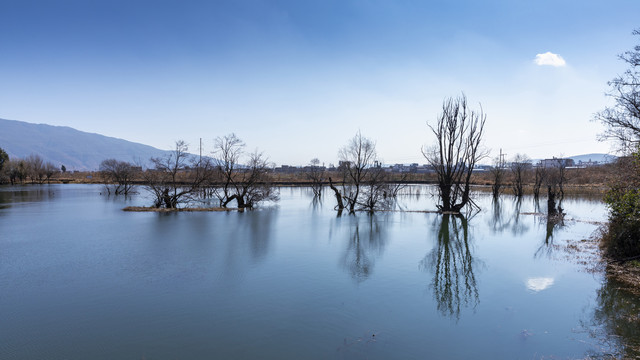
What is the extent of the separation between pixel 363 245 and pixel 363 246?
0.83ft

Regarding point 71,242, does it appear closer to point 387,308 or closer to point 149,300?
point 149,300

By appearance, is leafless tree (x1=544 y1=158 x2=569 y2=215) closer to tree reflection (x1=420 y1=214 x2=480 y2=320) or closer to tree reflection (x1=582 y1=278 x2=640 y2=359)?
tree reflection (x1=420 y1=214 x2=480 y2=320)

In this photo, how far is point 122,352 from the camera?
7.14 m

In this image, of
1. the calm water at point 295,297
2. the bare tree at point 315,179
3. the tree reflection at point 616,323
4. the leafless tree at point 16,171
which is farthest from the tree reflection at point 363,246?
the leafless tree at point 16,171

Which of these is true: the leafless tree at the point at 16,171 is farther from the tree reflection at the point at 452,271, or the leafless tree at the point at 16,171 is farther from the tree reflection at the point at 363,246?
the tree reflection at the point at 452,271

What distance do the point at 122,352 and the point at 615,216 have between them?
16809 millimetres

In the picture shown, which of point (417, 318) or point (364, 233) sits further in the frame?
point (364, 233)

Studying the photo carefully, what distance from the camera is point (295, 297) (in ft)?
34.1

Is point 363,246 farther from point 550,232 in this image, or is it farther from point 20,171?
point 20,171

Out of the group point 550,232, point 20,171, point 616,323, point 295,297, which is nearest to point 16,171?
point 20,171

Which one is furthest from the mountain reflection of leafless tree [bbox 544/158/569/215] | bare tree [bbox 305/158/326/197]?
bare tree [bbox 305/158/326/197]

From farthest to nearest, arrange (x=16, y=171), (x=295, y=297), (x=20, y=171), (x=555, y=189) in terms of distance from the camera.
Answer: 1. (x=20, y=171)
2. (x=16, y=171)
3. (x=555, y=189)
4. (x=295, y=297)

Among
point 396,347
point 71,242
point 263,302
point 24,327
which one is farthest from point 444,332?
point 71,242

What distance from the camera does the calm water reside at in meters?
7.48
